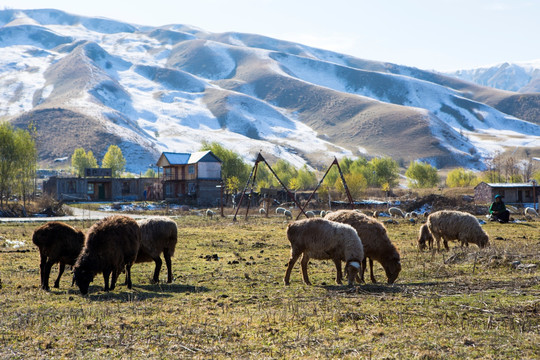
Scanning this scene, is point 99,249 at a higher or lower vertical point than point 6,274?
higher

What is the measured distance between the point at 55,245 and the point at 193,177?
73.9 metres

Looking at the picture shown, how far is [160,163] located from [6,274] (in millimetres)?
80692

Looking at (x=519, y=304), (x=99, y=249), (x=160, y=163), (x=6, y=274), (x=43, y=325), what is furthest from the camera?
(x=160, y=163)

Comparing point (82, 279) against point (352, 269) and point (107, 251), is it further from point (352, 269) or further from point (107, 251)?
point (352, 269)

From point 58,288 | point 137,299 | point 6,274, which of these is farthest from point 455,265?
point 6,274

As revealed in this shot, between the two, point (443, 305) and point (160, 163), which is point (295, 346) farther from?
point (160, 163)

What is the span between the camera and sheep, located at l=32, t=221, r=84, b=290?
47.1 ft

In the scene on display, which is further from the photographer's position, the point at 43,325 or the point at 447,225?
the point at 447,225

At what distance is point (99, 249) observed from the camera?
13602 mm

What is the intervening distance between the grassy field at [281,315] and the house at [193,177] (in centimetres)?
6921

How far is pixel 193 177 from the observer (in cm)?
8819

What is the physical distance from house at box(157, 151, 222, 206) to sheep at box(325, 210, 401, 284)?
2716 inches

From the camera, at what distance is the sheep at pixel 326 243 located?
47.6ft

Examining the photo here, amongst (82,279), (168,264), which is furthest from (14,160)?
(82,279)
